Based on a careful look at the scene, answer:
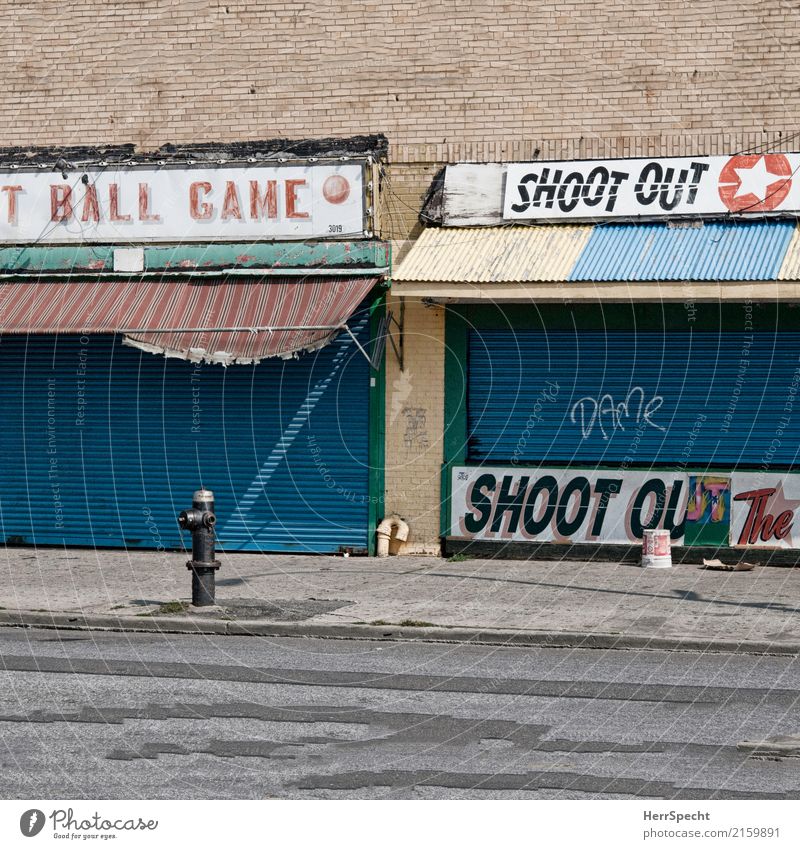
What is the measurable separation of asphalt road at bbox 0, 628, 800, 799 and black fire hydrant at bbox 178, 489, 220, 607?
4.49ft

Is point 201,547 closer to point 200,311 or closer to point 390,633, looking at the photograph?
point 390,633

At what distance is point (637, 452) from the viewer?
54.9 ft

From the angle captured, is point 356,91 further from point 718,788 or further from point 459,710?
point 718,788

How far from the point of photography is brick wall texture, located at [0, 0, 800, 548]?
1650 cm

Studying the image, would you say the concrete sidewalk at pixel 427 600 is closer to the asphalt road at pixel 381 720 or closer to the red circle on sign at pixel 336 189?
the asphalt road at pixel 381 720

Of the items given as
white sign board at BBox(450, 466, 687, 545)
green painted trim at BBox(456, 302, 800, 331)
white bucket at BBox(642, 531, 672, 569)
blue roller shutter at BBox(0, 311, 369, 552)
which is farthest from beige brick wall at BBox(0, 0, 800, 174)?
white bucket at BBox(642, 531, 672, 569)

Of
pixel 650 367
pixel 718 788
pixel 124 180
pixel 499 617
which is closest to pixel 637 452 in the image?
pixel 650 367

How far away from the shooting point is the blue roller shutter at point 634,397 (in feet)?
53.7

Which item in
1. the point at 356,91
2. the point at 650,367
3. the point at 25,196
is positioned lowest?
the point at 650,367

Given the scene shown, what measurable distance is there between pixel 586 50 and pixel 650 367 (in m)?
4.13

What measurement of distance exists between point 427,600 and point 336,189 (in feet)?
20.9

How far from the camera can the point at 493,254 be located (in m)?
16.3

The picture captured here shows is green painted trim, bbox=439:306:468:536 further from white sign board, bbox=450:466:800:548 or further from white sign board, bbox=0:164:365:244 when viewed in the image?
white sign board, bbox=0:164:365:244

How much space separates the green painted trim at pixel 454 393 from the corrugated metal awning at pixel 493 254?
96 cm
